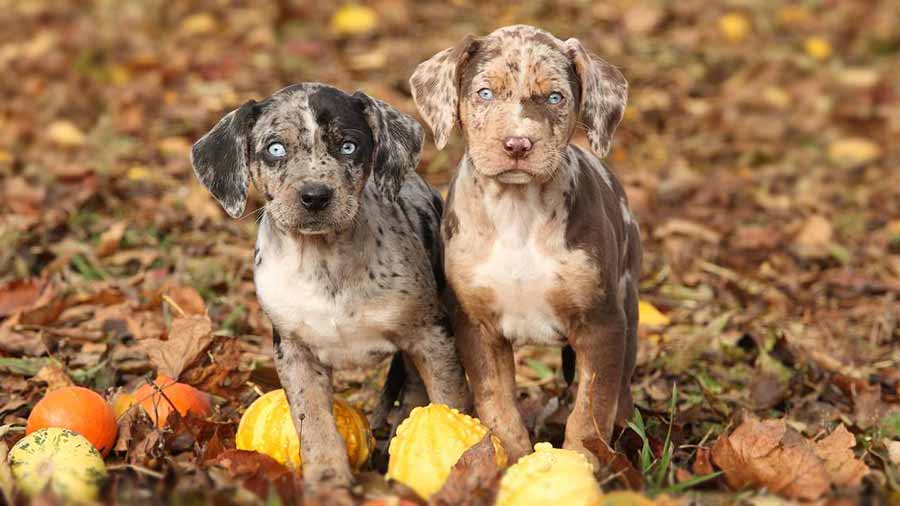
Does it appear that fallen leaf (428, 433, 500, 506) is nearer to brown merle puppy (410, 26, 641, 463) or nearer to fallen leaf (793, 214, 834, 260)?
brown merle puppy (410, 26, 641, 463)

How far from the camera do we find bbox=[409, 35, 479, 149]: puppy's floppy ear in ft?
16.3

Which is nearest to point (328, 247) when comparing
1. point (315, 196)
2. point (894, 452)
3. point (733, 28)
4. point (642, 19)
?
point (315, 196)

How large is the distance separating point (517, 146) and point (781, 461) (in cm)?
154

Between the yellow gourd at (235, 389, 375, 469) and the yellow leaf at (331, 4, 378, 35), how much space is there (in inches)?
304

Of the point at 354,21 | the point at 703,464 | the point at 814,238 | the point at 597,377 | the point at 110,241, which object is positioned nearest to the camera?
the point at 703,464

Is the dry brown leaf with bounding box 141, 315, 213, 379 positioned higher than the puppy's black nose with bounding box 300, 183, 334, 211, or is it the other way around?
the puppy's black nose with bounding box 300, 183, 334, 211

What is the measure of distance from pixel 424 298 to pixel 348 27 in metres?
7.84

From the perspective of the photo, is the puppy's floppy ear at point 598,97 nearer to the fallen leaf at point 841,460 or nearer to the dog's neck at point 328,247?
the dog's neck at point 328,247

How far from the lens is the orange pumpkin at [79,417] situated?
192 inches

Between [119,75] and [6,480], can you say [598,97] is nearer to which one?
[6,480]

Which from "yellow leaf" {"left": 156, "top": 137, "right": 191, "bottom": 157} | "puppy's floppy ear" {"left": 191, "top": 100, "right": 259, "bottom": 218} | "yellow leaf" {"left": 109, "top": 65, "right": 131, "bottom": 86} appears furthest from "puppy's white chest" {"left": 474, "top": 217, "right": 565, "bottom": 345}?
"yellow leaf" {"left": 109, "top": 65, "right": 131, "bottom": 86}

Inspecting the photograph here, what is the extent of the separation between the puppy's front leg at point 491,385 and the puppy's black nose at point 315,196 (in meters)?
0.79

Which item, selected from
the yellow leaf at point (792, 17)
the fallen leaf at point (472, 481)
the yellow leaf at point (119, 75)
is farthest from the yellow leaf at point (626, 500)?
the yellow leaf at point (792, 17)

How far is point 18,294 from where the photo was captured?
688 cm
